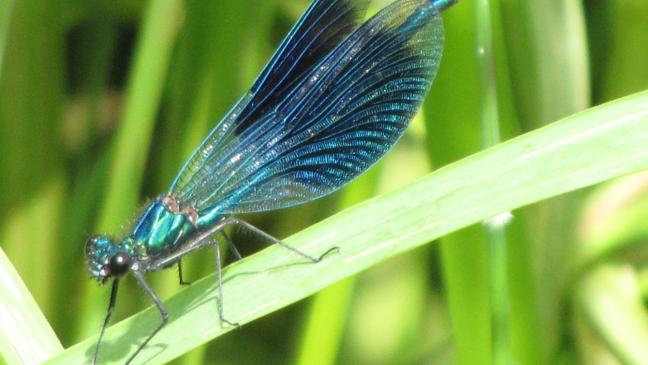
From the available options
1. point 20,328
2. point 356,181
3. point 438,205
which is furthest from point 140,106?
point 438,205

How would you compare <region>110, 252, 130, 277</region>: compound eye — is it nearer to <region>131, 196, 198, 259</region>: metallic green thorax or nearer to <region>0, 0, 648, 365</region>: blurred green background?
<region>131, 196, 198, 259</region>: metallic green thorax

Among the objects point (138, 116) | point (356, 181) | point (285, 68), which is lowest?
point (356, 181)

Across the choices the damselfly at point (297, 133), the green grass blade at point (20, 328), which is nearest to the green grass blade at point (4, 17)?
the damselfly at point (297, 133)

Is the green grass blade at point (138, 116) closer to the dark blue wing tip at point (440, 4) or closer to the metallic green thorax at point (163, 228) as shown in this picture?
the metallic green thorax at point (163, 228)

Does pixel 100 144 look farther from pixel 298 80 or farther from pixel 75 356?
pixel 75 356

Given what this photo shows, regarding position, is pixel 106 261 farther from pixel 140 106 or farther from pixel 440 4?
pixel 440 4

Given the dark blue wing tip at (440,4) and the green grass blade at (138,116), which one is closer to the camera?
the dark blue wing tip at (440,4)

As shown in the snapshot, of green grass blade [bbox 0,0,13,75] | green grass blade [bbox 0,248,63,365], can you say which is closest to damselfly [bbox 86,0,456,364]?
green grass blade [bbox 0,248,63,365]
